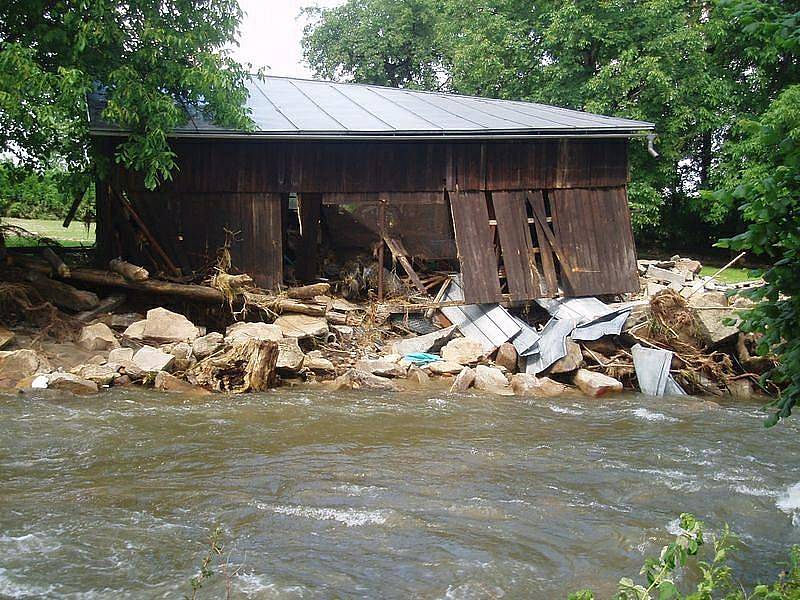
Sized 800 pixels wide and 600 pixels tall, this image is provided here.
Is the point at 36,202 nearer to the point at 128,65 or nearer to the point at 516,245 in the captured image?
the point at 128,65

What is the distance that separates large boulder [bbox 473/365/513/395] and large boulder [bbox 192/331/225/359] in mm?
3678

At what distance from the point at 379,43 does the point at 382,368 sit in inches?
872

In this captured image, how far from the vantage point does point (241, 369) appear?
34.6 feet

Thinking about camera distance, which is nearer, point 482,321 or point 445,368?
point 445,368

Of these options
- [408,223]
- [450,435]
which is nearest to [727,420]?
[450,435]

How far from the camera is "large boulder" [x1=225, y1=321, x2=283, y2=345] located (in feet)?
36.7

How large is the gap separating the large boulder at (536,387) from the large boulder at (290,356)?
308cm

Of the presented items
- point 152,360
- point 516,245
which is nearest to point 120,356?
point 152,360

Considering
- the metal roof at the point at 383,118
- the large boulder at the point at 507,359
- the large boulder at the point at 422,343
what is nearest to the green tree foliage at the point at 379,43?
the metal roof at the point at 383,118

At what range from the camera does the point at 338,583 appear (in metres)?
5.00

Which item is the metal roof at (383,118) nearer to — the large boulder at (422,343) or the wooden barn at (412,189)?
the wooden barn at (412,189)

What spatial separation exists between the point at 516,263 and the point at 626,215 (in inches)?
98.1

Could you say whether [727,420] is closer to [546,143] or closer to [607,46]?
[546,143]

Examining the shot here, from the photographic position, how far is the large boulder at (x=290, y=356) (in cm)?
1097
